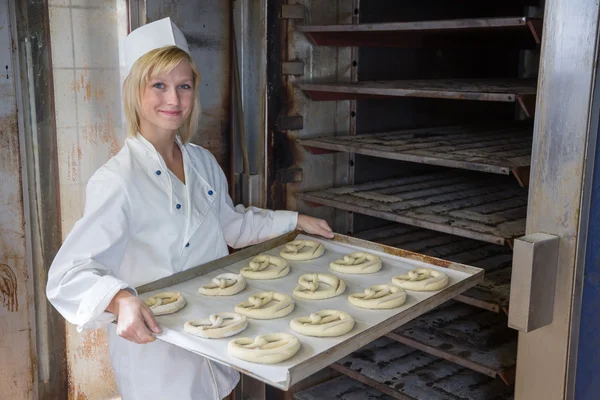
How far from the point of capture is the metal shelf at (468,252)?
2.12 m

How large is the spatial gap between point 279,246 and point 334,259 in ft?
0.74

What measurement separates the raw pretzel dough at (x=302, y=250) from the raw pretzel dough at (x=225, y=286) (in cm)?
26

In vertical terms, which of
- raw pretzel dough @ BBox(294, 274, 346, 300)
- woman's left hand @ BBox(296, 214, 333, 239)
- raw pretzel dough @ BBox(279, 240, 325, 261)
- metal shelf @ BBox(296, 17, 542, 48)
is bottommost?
raw pretzel dough @ BBox(294, 274, 346, 300)

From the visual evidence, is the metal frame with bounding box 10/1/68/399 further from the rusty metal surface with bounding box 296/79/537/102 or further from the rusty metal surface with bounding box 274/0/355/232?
the rusty metal surface with bounding box 296/79/537/102

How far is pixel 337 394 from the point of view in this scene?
8.91 ft

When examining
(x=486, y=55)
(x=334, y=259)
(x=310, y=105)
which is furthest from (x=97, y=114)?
(x=486, y=55)

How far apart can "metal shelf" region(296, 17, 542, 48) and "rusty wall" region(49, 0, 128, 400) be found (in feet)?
2.43

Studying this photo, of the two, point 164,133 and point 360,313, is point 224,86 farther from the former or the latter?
point 360,313

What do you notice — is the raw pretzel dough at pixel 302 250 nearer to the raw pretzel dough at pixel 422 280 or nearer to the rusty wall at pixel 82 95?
the raw pretzel dough at pixel 422 280

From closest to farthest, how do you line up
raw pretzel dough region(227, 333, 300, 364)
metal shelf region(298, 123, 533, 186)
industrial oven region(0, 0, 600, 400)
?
raw pretzel dough region(227, 333, 300, 364) → industrial oven region(0, 0, 600, 400) → metal shelf region(298, 123, 533, 186)

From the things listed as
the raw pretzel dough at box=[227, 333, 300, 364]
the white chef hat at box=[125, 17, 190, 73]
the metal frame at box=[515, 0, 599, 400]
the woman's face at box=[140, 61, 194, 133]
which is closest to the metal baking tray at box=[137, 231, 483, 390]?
the raw pretzel dough at box=[227, 333, 300, 364]

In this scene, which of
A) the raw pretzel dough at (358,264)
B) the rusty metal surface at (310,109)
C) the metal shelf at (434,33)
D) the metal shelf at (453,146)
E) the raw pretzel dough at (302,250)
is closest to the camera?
the metal shelf at (434,33)

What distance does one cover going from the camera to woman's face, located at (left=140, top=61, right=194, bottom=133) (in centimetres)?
195

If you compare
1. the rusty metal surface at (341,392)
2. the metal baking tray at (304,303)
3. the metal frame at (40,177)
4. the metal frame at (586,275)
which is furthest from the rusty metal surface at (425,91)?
the rusty metal surface at (341,392)
